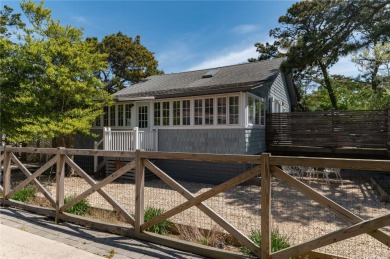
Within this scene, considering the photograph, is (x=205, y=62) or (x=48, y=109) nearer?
(x=48, y=109)

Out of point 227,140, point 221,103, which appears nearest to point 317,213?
point 227,140

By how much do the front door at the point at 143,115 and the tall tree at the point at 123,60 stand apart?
16.5 meters

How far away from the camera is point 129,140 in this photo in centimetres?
1082

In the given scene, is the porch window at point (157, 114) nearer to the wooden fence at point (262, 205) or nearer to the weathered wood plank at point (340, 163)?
the wooden fence at point (262, 205)

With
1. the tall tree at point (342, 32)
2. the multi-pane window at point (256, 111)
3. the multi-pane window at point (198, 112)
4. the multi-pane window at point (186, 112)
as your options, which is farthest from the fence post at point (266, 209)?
the tall tree at point (342, 32)

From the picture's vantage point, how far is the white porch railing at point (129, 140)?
1072 centimetres

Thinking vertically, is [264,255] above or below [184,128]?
below

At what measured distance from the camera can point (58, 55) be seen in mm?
9984

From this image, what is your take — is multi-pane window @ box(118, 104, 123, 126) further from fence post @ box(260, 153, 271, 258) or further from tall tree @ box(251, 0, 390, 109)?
fence post @ box(260, 153, 271, 258)

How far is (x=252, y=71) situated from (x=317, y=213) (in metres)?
8.28

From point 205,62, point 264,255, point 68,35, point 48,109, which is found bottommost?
point 264,255

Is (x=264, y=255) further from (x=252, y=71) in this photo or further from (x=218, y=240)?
(x=252, y=71)

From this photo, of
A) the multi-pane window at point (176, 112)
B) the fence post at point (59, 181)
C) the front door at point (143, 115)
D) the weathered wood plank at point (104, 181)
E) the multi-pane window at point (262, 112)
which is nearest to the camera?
the weathered wood plank at point (104, 181)

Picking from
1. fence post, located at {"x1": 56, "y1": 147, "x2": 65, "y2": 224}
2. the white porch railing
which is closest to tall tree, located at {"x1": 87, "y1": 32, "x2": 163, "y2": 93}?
the white porch railing
